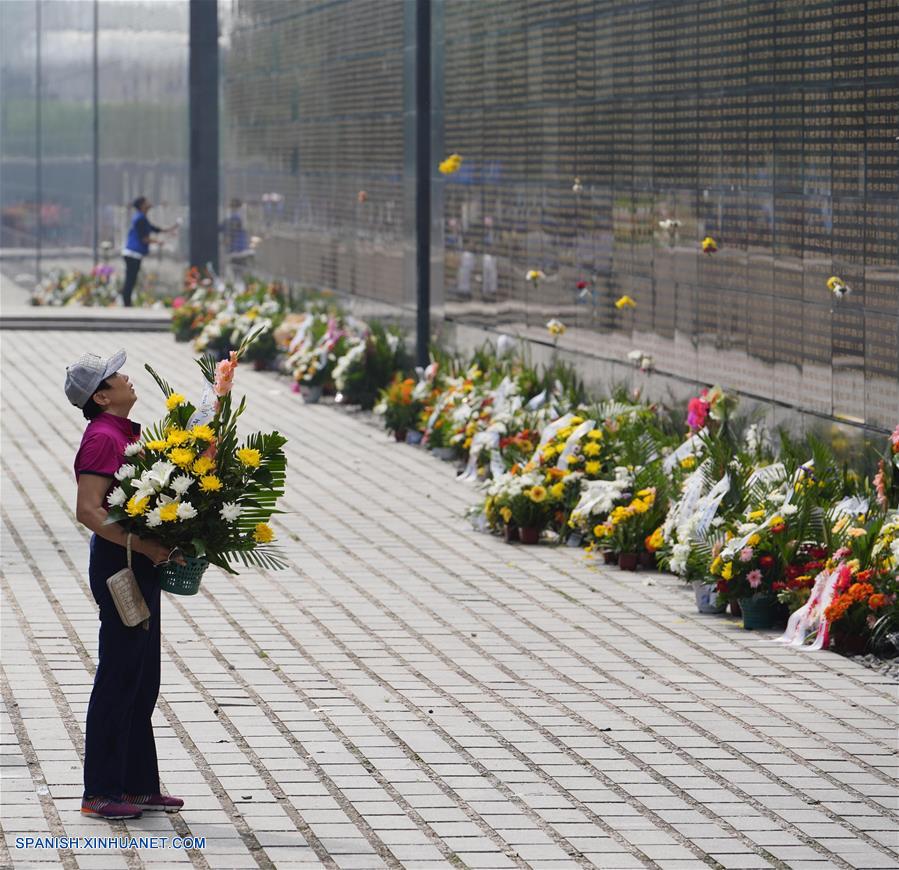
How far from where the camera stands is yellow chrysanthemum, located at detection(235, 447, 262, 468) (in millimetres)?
6102

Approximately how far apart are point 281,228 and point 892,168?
1529 centimetres

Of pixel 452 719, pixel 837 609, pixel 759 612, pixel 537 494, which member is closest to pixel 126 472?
pixel 452 719

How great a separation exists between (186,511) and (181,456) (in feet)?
0.60

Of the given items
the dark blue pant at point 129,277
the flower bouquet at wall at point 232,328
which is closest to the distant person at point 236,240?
the flower bouquet at wall at point 232,328

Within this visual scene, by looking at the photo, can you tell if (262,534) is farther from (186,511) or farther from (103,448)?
(103,448)

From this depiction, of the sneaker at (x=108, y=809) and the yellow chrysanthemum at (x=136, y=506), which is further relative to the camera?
the sneaker at (x=108, y=809)

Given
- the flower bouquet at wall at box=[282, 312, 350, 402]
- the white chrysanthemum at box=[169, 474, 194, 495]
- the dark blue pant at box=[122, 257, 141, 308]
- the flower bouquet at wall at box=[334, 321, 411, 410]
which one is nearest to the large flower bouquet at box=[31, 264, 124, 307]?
the dark blue pant at box=[122, 257, 141, 308]

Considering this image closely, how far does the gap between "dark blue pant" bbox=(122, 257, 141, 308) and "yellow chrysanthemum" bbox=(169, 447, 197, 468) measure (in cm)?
2602

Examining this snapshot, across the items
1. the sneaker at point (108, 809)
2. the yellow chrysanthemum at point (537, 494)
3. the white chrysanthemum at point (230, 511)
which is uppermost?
the white chrysanthemum at point (230, 511)

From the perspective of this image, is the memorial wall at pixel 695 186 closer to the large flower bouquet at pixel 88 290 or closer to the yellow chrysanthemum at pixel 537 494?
the yellow chrysanthemum at pixel 537 494

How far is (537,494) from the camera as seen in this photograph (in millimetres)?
11406

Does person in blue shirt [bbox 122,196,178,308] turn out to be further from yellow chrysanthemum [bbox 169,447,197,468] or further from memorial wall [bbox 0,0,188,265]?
yellow chrysanthemum [bbox 169,447,197,468]

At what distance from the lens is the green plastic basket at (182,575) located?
6.11m

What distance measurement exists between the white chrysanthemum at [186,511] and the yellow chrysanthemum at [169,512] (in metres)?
0.01
